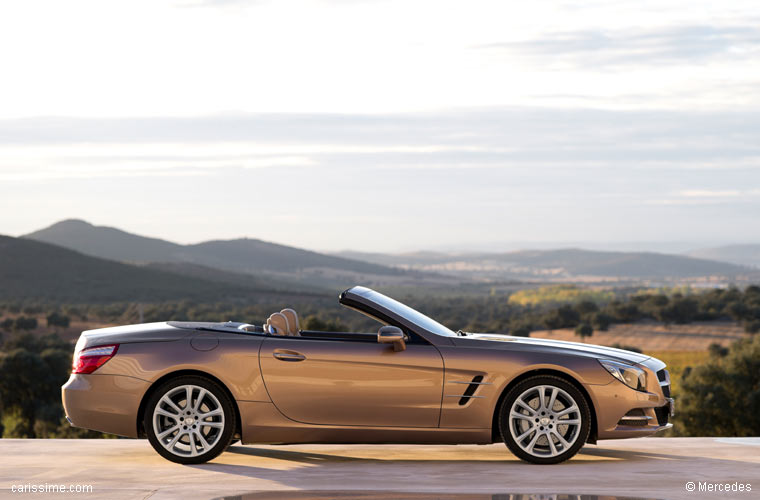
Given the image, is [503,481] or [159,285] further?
[159,285]

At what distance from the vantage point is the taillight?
25.8 ft

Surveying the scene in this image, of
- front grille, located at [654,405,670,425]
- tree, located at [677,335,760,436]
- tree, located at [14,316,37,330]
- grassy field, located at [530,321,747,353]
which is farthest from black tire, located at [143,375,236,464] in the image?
tree, located at [14,316,37,330]

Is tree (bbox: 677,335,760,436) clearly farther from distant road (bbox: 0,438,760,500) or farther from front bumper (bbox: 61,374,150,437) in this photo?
front bumper (bbox: 61,374,150,437)

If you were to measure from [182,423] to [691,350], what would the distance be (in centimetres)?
6278

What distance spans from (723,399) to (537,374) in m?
35.6

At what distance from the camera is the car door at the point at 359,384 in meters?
7.58

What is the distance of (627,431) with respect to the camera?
7.59 m

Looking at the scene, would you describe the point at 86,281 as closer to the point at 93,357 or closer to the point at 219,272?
the point at 219,272

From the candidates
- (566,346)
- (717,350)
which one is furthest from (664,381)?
(717,350)

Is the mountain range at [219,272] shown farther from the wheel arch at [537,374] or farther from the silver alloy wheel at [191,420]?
the wheel arch at [537,374]

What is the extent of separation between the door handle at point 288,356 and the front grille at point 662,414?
9.23 feet

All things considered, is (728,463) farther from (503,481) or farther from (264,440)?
(264,440)

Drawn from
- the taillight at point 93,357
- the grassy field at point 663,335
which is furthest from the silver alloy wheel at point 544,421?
the grassy field at point 663,335

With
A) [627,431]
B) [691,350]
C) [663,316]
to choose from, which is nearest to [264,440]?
[627,431]
